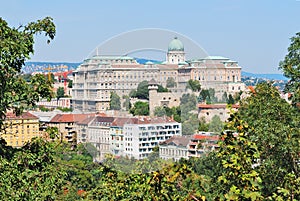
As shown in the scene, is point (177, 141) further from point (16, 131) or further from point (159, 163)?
point (159, 163)

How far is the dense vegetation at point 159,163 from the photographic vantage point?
2592 mm

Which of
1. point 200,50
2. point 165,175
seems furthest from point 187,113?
point 165,175

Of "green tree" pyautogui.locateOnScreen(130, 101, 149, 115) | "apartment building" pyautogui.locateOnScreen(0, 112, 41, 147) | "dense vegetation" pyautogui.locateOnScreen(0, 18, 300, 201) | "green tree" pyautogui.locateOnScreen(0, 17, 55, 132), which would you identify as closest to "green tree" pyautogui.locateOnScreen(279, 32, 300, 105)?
"dense vegetation" pyautogui.locateOnScreen(0, 18, 300, 201)

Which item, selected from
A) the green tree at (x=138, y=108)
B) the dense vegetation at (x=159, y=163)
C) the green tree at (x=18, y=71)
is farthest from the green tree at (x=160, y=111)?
the green tree at (x=18, y=71)

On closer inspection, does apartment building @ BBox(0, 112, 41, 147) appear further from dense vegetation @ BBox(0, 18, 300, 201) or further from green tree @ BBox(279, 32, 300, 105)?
green tree @ BBox(279, 32, 300, 105)

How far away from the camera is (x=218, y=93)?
31.2 feet

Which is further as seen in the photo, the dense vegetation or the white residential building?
the white residential building

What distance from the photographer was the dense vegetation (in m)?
2.59

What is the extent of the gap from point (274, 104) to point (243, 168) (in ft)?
12.2

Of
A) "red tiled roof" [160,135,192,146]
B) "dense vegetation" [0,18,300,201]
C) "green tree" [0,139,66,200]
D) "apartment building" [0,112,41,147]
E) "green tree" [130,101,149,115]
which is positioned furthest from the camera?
"red tiled roof" [160,135,192,146]

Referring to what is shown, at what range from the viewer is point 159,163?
15.9 feet

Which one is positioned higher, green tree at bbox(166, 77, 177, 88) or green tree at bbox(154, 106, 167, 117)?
green tree at bbox(166, 77, 177, 88)

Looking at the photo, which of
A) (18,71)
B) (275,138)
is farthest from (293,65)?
(18,71)

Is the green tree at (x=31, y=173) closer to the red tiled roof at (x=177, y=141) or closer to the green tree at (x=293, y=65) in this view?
the green tree at (x=293, y=65)
